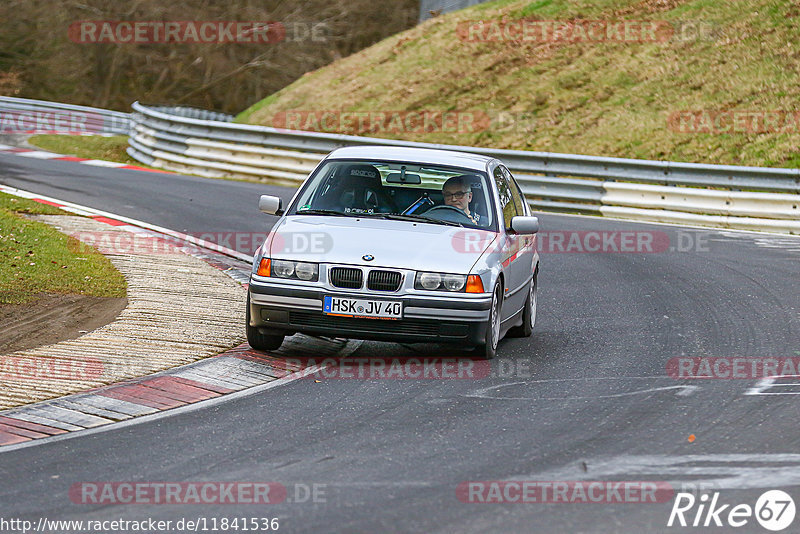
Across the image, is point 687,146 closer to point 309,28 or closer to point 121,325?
point 121,325

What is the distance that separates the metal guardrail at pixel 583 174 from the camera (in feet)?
64.5

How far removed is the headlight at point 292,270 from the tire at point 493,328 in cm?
135

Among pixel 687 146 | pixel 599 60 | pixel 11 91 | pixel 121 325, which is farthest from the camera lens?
pixel 11 91

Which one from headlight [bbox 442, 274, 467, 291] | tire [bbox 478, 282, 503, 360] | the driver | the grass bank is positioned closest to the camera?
headlight [bbox 442, 274, 467, 291]

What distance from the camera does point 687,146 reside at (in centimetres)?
2538

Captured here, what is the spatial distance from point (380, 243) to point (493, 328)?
1.09 meters

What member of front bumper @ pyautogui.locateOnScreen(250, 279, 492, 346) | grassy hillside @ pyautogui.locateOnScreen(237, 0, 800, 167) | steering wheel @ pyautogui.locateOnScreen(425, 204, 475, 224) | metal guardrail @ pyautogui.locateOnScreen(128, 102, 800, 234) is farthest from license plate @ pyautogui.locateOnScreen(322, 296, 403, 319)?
grassy hillside @ pyautogui.locateOnScreen(237, 0, 800, 167)

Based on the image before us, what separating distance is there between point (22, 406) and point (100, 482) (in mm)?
1791

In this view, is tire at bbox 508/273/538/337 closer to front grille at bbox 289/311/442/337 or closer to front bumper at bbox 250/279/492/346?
front bumper at bbox 250/279/492/346

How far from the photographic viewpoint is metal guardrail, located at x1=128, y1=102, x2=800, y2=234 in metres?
19.7

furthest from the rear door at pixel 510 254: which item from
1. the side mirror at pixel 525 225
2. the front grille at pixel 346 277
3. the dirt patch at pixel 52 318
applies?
the dirt patch at pixel 52 318

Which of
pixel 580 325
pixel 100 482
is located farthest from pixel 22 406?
pixel 580 325

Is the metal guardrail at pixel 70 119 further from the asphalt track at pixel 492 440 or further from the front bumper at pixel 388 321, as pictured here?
the front bumper at pixel 388 321

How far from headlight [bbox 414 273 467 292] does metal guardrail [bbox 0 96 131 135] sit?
1067 inches
